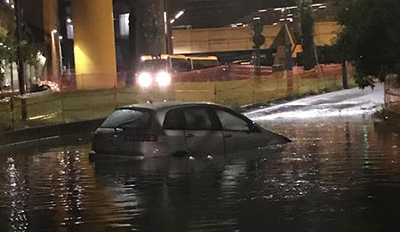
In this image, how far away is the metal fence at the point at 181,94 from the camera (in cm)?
2864

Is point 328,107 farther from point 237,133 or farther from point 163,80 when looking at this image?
point 237,133

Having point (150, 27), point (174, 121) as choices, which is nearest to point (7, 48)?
point (174, 121)

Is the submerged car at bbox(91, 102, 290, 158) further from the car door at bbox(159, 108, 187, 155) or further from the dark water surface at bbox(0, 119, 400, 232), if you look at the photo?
the dark water surface at bbox(0, 119, 400, 232)

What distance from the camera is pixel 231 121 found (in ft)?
53.2

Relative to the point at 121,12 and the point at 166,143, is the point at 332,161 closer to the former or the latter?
the point at 166,143

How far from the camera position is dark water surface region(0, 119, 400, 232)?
9.52 metres

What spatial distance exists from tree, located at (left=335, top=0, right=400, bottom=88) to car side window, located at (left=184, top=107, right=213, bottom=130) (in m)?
6.40

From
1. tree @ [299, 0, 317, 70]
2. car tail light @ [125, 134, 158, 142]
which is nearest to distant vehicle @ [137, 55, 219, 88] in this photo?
tree @ [299, 0, 317, 70]

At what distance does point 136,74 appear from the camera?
4656cm

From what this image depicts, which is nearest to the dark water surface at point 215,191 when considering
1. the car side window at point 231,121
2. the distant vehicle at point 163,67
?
the car side window at point 231,121

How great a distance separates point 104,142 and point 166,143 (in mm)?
1254

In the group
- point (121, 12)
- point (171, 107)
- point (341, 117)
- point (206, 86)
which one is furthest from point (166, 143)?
point (121, 12)

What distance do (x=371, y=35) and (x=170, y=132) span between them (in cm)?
767

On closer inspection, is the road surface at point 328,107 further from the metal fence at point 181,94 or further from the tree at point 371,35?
the tree at point 371,35
